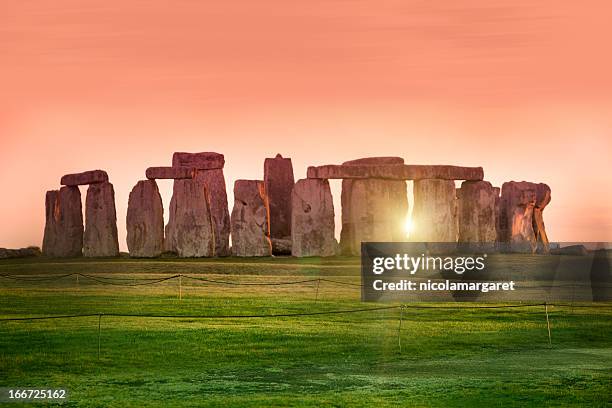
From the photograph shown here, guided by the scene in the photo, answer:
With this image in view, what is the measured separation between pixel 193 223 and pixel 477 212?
10509 millimetres

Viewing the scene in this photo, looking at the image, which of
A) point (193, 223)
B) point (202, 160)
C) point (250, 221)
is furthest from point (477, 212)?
point (193, 223)

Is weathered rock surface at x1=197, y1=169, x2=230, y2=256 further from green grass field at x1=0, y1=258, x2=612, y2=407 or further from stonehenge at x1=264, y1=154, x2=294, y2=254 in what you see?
green grass field at x1=0, y1=258, x2=612, y2=407

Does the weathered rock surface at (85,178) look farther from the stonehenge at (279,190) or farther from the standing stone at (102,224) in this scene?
the stonehenge at (279,190)

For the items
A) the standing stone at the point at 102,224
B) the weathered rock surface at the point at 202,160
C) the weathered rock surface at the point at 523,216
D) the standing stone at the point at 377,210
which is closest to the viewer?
the standing stone at the point at 377,210

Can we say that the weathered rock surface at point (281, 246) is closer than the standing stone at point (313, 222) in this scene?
No

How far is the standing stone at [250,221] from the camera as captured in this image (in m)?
37.1

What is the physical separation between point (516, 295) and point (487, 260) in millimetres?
6941

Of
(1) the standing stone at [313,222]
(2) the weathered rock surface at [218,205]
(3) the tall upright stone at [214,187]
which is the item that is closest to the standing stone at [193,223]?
(3) the tall upright stone at [214,187]

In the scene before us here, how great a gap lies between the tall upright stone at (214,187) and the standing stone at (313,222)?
9.21 ft

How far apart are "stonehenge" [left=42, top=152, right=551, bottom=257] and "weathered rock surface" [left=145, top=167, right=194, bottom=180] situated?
35 millimetres

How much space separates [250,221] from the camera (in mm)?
37344

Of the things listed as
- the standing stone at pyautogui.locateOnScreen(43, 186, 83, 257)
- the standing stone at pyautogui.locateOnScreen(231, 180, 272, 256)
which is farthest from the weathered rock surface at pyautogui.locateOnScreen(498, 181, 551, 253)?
the standing stone at pyautogui.locateOnScreen(43, 186, 83, 257)

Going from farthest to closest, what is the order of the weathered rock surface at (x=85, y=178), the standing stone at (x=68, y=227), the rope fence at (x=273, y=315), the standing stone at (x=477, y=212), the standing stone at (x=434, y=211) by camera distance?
the standing stone at (x=68, y=227) < the standing stone at (x=477, y=212) < the weathered rock surface at (x=85, y=178) < the standing stone at (x=434, y=211) < the rope fence at (x=273, y=315)

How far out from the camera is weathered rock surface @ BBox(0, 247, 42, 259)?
40.9 metres
